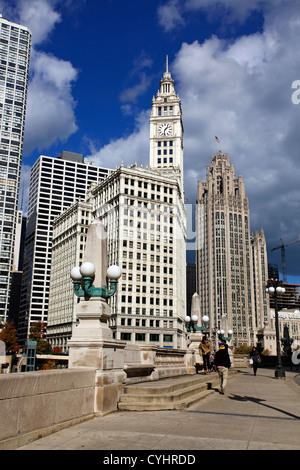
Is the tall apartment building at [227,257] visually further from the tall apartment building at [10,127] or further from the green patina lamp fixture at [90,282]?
the green patina lamp fixture at [90,282]

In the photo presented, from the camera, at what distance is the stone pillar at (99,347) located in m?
9.66

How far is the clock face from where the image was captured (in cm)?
12100

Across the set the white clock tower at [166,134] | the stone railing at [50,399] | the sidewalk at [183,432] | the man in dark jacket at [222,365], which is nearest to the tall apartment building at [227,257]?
the white clock tower at [166,134]

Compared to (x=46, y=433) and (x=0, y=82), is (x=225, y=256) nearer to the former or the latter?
(x=0, y=82)

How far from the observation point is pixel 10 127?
14288cm

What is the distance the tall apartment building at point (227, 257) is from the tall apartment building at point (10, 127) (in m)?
80.5

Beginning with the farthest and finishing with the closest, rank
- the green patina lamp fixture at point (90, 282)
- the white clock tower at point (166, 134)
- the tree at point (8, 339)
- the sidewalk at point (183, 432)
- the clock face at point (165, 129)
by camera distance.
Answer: the clock face at point (165, 129), the white clock tower at point (166, 134), the tree at point (8, 339), the green patina lamp fixture at point (90, 282), the sidewalk at point (183, 432)

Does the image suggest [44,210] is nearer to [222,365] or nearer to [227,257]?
[227,257]

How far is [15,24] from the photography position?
15100 centimetres

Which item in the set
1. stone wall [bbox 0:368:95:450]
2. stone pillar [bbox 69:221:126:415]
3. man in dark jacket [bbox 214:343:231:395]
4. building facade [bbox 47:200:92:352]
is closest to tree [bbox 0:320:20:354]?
building facade [bbox 47:200:92:352]

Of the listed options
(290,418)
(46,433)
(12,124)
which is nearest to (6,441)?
(46,433)

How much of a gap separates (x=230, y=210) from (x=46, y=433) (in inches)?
7135

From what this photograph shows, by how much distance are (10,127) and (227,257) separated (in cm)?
Answer: 10050

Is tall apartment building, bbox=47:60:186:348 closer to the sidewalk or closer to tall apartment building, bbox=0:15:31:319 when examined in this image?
tall apartment building, bbox=0:15:31:319
